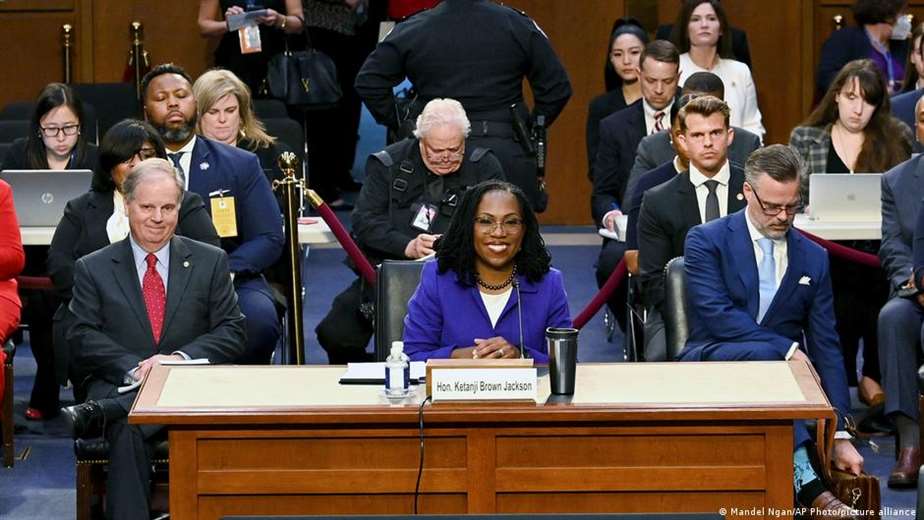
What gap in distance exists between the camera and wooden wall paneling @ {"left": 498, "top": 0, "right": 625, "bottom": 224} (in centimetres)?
1079

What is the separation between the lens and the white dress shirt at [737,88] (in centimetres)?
891

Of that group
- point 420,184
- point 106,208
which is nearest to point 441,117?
point 420,184

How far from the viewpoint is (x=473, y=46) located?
7.88m

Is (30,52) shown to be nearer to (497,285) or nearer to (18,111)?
(18,111)

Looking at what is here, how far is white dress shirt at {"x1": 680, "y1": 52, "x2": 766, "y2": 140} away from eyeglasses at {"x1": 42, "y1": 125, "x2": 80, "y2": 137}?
3.11 m

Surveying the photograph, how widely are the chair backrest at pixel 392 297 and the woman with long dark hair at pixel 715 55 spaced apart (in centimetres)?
349

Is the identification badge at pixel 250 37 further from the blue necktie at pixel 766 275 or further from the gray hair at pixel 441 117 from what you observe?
the blue necktie at pixel 766 275

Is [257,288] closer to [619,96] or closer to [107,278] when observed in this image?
[107,278]

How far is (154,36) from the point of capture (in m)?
10.8

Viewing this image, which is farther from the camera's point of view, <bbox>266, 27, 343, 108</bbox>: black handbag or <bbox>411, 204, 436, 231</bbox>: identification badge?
<bbox>266, 27, 343, 108</bbox>: black handbag

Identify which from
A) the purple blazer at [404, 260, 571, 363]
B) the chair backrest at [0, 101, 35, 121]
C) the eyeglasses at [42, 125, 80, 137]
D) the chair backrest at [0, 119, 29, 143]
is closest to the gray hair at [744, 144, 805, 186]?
the purple blazer at [404, 260, 571, 363]

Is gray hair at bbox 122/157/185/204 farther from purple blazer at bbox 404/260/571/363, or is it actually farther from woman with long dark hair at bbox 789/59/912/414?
woman with long dark hair at bbox 789/59/912/414

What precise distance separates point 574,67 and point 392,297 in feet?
17.2

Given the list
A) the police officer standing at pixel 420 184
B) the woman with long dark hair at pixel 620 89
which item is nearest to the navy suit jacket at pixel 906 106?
the woman with long dark hair at pixel 620 89
